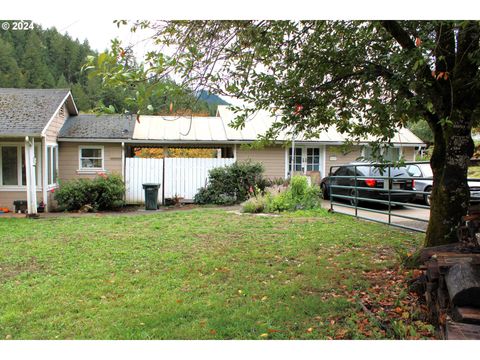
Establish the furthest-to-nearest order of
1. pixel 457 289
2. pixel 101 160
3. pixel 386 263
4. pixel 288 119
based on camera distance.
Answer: pixel 101 160 → pixel 386 263 → pixel 288 119 → pixel 457 289

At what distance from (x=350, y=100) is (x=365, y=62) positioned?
2.13 feet

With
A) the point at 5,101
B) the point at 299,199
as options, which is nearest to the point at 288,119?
the point at 299,199

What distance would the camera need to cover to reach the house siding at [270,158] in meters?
16.6

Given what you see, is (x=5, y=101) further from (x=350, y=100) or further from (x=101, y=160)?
(x=350, y=100)

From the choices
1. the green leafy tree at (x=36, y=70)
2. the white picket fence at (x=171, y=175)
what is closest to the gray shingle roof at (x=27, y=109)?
the green leafy tree at (x=36, y=70)

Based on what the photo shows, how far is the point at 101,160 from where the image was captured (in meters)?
15.2

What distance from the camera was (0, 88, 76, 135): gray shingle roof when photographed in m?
12.2

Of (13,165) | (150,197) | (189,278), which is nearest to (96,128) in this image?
(13,165)

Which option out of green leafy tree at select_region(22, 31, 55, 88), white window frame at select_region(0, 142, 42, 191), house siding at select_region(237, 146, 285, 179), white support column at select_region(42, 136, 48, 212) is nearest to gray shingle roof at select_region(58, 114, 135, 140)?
white window frame at select_region(0, 142, 42, 191)

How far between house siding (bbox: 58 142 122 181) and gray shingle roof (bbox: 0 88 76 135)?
1.71 m

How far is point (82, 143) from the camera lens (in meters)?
15.0

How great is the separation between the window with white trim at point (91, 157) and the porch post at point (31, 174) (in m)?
2.76

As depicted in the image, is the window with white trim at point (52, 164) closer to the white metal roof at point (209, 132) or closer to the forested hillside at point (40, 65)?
the forested hillside at point (40, 65)

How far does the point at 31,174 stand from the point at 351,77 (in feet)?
36.0
